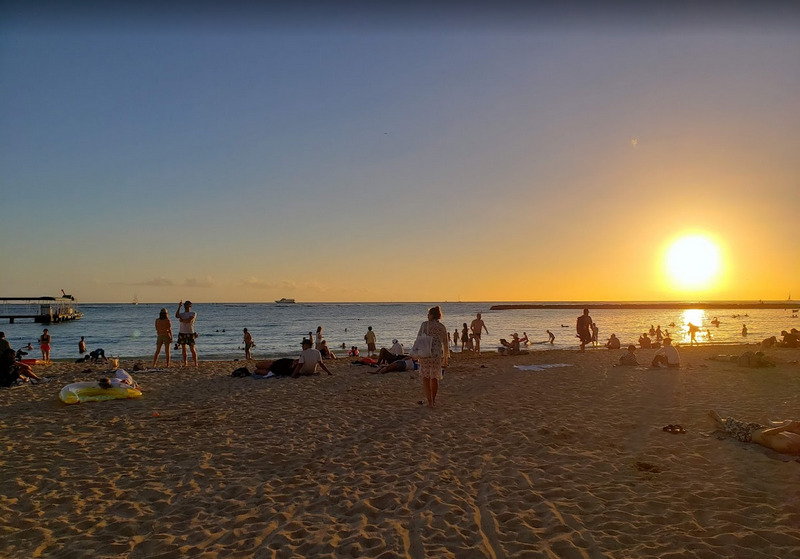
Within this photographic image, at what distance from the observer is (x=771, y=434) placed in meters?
Answer: 6.01

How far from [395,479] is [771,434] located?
5013 mm

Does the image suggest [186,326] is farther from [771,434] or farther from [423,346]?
[771,434]

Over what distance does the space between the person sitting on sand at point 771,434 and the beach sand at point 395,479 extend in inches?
8.6

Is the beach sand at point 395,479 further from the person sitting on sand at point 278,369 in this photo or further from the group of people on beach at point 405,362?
the person sitting on sand at point 278,369

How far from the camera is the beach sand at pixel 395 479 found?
389 centimetres

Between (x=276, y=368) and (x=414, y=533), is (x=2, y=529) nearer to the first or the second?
(x=414, y=533)

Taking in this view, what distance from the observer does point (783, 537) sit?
12.5 feet

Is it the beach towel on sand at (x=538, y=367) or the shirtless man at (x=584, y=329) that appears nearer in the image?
the beach towel on sand at (x=538, y=367)

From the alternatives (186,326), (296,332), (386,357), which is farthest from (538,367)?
(296,332)

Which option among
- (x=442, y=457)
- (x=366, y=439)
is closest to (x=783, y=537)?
(x=442, y=457)

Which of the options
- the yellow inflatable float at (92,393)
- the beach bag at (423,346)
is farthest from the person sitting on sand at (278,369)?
the beach bag at (423,346)

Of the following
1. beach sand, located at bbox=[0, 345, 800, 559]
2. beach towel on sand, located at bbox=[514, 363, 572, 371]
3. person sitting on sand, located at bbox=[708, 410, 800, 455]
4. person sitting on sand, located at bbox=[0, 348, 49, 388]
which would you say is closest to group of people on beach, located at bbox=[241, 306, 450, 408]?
beach sand, located at bbox=[0, 345, 800, 559]

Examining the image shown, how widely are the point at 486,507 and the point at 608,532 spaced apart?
1.11m

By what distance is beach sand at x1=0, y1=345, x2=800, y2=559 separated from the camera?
12.8ft
